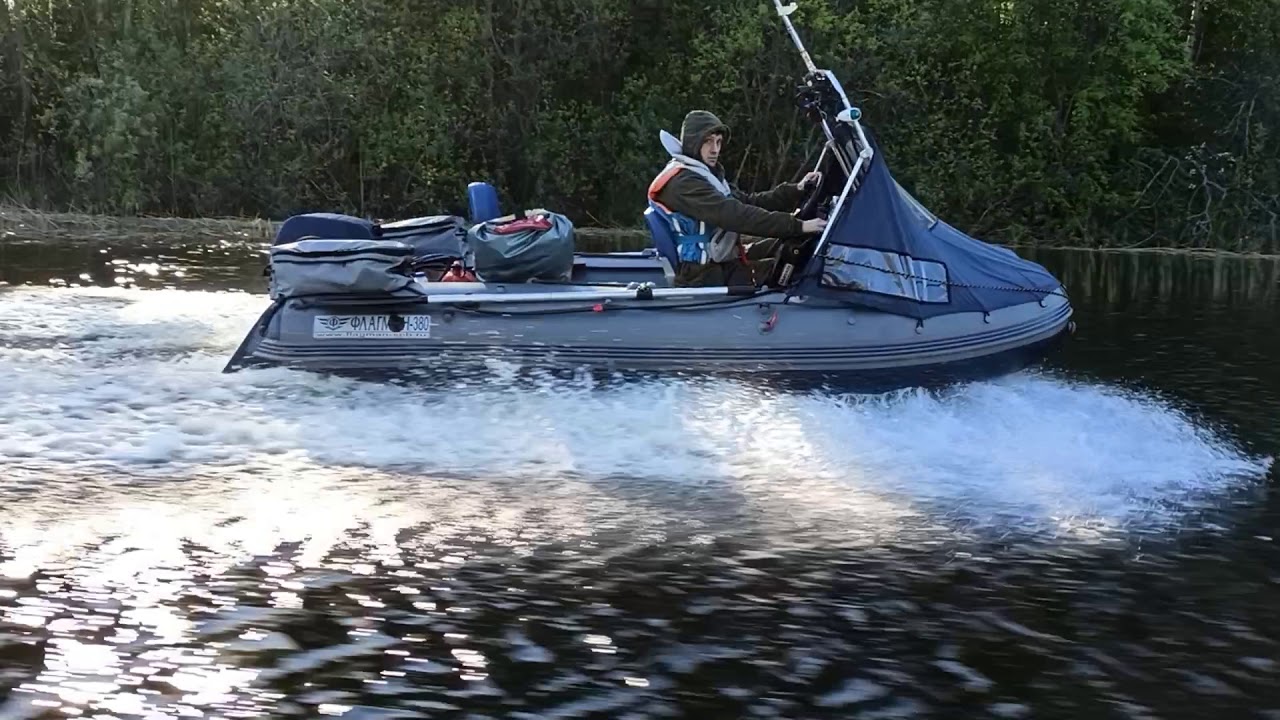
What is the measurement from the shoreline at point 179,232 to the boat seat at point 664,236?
8660 millimetres

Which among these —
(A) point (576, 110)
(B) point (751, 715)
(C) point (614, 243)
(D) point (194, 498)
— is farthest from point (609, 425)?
(A) point (576, 110)

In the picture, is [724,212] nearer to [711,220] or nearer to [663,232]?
[711,220]

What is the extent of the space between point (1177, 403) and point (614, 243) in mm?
10890

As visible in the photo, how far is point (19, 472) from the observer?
601 centimetres

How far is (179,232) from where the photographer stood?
18.7m

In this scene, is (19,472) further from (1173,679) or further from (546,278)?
(1173,679)

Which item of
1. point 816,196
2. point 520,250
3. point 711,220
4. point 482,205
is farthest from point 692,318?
point 482,205

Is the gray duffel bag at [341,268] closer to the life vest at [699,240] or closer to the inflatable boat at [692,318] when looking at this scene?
the inflatable boat at [692,318]

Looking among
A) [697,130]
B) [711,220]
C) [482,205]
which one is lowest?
[711,220]

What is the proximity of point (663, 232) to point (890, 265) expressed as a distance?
132 cm

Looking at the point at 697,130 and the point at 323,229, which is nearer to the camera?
the point at 697,130

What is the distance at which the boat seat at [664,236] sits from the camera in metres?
8.30

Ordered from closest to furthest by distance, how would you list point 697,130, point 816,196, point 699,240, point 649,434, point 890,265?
1. point 649,434
2. point 890,265
3. point 697,130
4. point 699,240
5. point 816,196

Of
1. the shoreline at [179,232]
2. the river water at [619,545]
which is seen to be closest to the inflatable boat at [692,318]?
the river water at [619,545]
